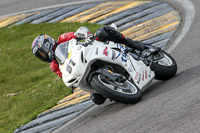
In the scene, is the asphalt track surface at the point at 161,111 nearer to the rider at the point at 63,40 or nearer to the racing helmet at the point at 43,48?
the rider at the point at 63,40

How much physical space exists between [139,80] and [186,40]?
2.68m

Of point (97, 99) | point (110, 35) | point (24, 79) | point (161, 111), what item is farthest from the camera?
point (24, 79)

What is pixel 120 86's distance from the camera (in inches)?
245

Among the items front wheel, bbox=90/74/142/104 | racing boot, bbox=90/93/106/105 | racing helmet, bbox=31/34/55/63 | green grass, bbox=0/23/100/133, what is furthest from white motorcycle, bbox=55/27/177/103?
green grass, bbox=0/23/100/133

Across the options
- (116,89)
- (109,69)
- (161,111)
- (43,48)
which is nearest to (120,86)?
(116,89)

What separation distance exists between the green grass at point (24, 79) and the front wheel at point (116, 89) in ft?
8.32

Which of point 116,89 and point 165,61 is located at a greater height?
point 116,89

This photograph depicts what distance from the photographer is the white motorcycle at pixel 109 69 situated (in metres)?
6.13

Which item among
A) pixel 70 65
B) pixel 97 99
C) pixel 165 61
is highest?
pixel 70 65

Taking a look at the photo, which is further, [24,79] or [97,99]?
[24,79]

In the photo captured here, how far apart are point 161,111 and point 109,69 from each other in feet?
4.67

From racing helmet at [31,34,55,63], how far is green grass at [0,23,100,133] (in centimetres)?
193

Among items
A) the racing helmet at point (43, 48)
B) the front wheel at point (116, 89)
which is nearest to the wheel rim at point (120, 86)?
the front wheel at point (116, 89)

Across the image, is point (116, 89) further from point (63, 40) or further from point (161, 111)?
point (63, 40)
